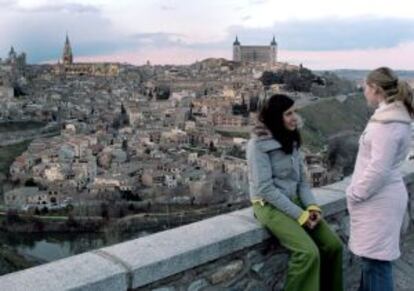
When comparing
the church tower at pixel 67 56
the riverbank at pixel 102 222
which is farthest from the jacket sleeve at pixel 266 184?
the church tower at pixel 67 56

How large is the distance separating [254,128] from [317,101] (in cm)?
5938

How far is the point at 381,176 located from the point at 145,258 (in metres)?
0.90

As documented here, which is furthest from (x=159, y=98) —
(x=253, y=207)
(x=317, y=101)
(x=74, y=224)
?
(x=253, y=207)

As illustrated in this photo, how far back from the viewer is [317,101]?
6059 centimetres

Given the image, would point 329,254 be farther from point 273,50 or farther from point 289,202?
point 273,50

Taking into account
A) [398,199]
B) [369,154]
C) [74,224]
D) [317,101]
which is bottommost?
[74,224]

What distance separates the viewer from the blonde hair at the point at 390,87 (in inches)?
88.7

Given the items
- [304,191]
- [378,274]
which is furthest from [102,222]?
[378,274]

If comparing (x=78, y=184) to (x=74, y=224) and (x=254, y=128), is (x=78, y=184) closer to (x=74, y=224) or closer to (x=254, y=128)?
(x=74, y=224)

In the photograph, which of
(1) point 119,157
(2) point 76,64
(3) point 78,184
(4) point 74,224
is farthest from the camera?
(2) point 76,64

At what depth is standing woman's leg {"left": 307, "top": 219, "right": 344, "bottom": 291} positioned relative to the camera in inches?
94.5

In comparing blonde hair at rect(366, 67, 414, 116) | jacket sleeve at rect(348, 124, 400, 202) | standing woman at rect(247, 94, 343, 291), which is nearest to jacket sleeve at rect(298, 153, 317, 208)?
standing woman at rect(247, 94, 343, 291)

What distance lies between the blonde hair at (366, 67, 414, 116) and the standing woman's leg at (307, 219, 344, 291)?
0.57m

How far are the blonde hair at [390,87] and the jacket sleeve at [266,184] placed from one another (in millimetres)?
495
